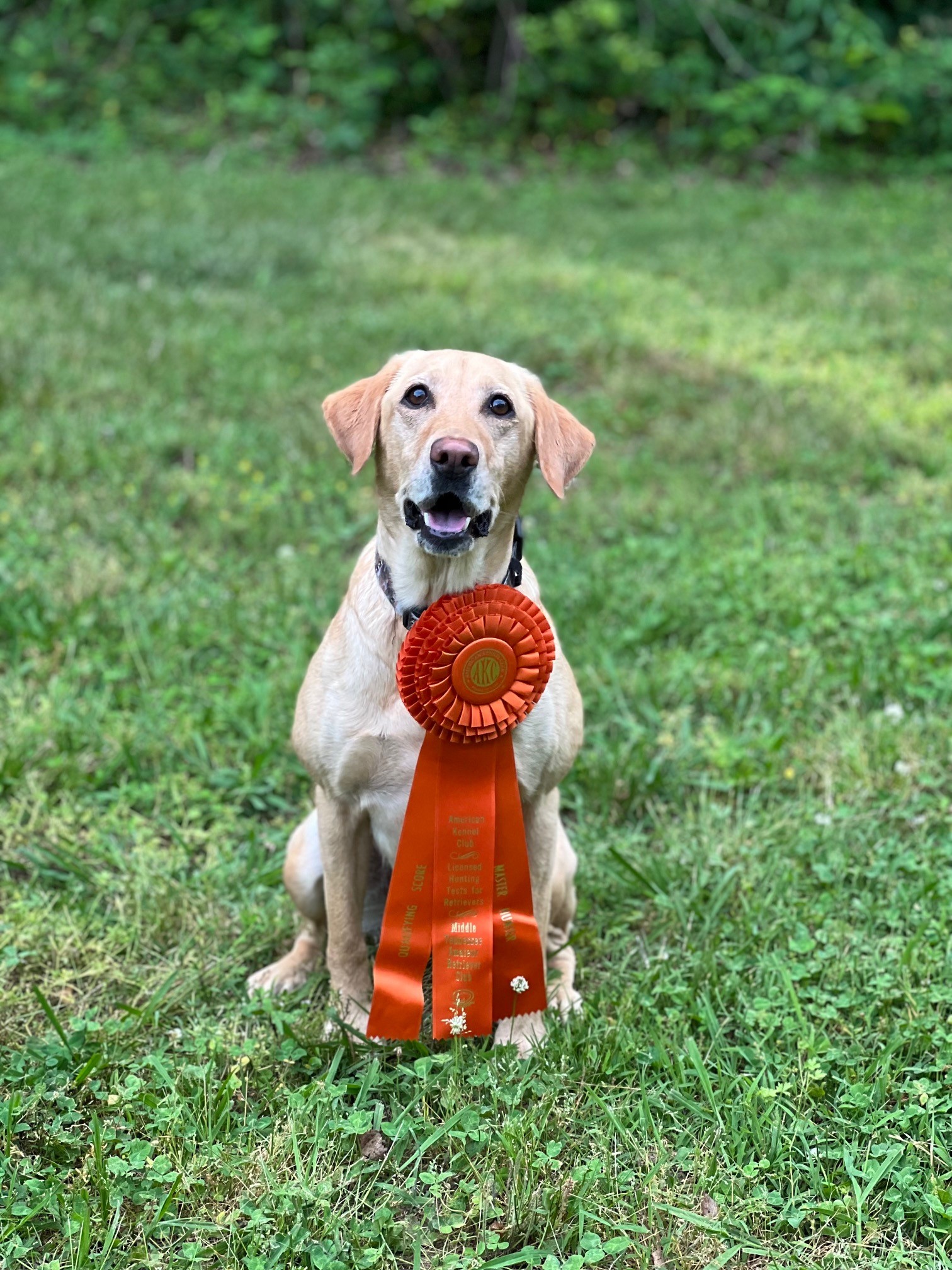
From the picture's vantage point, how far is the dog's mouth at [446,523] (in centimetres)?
260

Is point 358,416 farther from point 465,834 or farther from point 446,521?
point 465,834

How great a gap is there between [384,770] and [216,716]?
4.26 feet

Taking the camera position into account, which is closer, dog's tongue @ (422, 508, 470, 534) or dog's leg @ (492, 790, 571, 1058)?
dog's tongue @ (422, 508, 470, 534)

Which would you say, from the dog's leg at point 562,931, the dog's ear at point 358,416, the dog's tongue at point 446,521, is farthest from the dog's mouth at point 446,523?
the dog's leg at point 562,931

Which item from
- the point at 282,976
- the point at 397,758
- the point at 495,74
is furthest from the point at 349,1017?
the point at 495,74

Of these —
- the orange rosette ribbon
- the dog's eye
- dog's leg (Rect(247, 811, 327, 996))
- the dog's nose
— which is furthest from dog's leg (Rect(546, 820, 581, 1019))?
the dog's eye

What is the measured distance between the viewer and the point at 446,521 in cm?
262

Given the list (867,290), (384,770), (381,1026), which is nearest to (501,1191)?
(381,1026)

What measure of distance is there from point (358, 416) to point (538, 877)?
122 centimetres

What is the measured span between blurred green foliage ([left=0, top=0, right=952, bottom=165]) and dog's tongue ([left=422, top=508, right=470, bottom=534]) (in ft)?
32.8

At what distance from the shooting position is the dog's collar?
2768 millimetres

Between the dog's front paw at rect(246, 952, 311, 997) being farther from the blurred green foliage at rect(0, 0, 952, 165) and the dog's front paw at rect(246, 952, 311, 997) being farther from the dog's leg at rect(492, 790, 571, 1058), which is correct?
the blurred green foliage at rect(0, 0, 952, 165)

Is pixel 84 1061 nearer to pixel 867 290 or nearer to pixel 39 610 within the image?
pixel 39 610

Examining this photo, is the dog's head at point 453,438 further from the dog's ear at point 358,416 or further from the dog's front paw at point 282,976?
the dog's front paw at point 282,976
